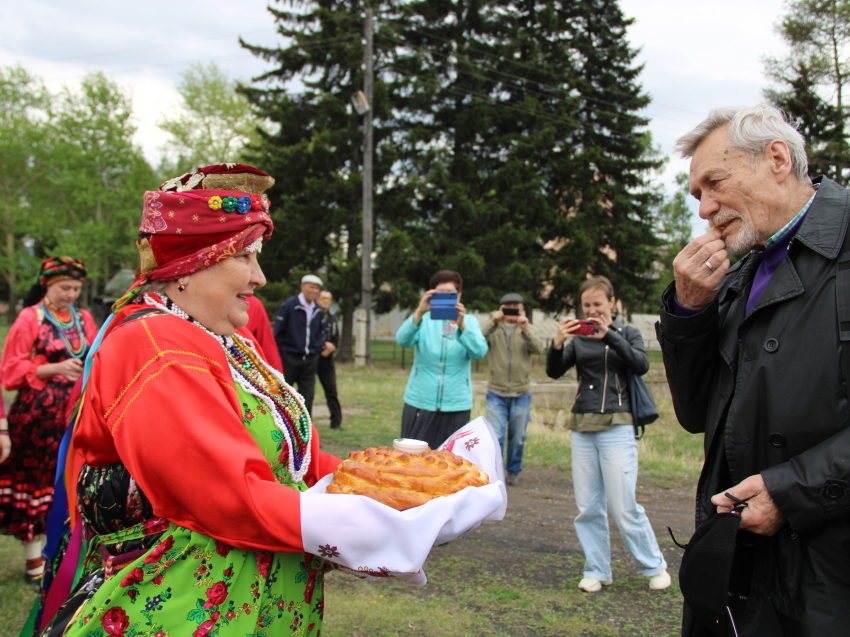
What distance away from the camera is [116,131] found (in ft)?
110

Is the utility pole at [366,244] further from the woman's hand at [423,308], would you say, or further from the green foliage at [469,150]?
the woman's hand at [423,308]

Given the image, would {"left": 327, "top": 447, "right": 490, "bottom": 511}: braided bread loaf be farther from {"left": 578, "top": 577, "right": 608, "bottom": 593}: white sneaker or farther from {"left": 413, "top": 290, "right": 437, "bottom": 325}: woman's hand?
{"left": 413, "top": 290, "right": 437, "bottom": 325}: woman's hand

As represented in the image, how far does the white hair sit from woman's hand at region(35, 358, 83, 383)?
464 centimetres

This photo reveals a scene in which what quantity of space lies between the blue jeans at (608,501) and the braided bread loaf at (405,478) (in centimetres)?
295

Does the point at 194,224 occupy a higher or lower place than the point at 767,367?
higher

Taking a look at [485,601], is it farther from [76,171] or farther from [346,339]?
[76,171]

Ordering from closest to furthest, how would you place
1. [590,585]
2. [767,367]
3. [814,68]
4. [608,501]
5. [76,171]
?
[767,367] < [590,585] < [608,501] < [814,68] < [76,171]

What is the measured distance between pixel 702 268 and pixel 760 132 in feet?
1.63

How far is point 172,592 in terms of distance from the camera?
1.74 meters

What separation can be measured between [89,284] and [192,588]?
4424 cm

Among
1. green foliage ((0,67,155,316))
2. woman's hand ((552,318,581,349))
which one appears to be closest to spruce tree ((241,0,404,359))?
green foliage ((0,67,155,316))

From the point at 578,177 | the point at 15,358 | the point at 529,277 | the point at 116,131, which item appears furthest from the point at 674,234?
the point at 15,358

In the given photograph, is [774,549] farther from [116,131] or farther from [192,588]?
[116,131]

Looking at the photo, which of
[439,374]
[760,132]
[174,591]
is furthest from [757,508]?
[439,374]
